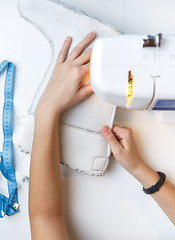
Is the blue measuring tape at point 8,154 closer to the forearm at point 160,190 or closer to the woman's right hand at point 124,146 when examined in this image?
the woman's right hand at point 124,146

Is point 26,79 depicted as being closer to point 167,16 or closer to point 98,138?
point 98,138

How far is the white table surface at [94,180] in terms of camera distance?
1029 mm

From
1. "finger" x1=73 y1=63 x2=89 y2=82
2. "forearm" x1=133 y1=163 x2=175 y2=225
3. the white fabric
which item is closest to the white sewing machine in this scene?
"finger" x1=73 y1=63 x2=89 y2=82

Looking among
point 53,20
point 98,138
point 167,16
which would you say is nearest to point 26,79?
point 53,20

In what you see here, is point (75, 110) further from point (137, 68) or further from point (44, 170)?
point (137, 68)

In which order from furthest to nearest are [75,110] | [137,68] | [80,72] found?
[75,110], [80,72], [137,68]

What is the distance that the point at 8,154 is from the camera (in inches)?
41.3

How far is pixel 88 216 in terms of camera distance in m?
1.06

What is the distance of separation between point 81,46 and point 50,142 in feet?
1.19

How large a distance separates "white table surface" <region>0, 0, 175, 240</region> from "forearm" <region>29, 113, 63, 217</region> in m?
0.13

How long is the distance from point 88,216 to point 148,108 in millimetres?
575

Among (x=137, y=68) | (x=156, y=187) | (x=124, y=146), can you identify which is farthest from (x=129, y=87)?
(x=156, y=187)

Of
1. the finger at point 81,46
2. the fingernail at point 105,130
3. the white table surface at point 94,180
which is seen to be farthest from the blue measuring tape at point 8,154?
the fingernail at point 105,130

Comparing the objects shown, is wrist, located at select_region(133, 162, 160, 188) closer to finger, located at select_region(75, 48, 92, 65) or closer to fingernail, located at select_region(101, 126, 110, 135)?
fingernail, located at select_region(101, 126, 110, 135)
